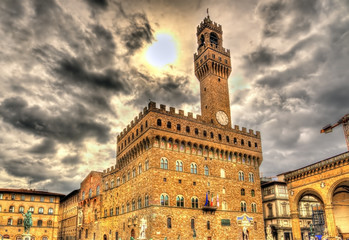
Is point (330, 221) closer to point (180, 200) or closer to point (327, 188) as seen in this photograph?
point (327, 188)

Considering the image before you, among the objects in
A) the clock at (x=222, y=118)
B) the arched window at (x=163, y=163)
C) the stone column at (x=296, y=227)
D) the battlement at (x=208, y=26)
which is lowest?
the stone column at (x=296, y=227)

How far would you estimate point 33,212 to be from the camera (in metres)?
78.5

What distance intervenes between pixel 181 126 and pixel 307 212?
33.4 m

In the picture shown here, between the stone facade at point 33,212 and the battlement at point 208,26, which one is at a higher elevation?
the battlement at point 208,26

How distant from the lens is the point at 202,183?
158 feet

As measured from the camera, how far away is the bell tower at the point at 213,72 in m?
54.8

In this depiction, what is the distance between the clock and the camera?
54000 mm

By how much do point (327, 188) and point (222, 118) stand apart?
67.0 ft

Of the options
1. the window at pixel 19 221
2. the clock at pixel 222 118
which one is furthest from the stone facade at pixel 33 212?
the clock at pixel 222 118

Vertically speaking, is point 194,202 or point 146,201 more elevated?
point 146,201

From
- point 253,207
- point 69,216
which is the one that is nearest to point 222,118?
point 253,207

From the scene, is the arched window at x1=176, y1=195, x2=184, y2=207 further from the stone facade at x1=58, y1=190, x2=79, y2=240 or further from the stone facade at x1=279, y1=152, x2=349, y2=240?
the stone facade at x1=58, y1=190, x2=79, y2=240

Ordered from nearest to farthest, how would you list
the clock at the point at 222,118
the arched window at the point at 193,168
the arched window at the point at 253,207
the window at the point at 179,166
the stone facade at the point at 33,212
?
the window at the point at 179,166
the arched window at the point at 193,168
the arched window at the point at 253,207
the clock at the point at 222,118
the stone facade at the point at 33,212

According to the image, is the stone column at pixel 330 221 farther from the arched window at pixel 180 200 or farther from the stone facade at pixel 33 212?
the stone facade at pixel 33 212
